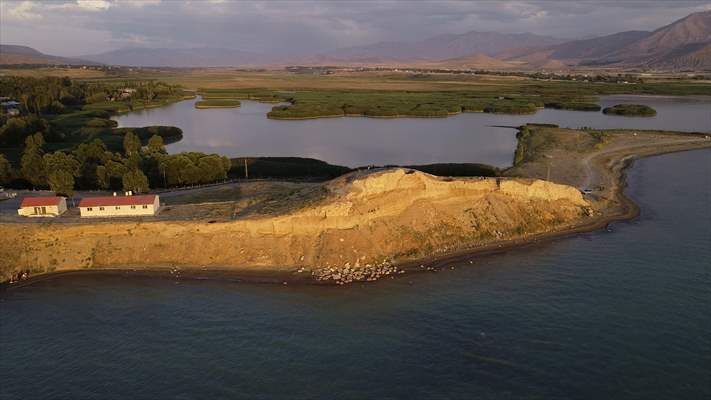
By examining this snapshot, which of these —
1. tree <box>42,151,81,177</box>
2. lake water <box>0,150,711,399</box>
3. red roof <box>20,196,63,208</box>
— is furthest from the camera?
tree <box>42,151,81,177</box>

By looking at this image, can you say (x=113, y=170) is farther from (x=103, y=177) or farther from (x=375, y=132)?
(x=375, y=132)

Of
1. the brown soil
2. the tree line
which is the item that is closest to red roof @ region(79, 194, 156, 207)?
the brown soil

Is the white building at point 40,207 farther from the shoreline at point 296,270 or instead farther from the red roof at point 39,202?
the shoreline at point 296,270

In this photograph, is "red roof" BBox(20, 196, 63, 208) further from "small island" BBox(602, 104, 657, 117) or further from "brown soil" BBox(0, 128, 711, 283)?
"small island" BBox(602, 104, 657, 117)

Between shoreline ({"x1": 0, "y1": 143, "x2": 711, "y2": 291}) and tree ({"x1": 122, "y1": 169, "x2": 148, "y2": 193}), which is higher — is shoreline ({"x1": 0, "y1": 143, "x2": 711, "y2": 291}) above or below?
below

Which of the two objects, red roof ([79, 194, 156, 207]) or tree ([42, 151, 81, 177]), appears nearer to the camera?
red roof ([79, 194, 156, 207])

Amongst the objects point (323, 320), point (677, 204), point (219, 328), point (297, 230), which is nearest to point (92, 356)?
point (219, 328)

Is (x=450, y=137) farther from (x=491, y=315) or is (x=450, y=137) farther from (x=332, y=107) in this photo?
(x=491, y=315)
